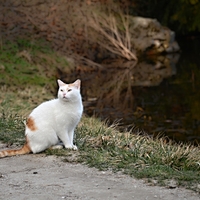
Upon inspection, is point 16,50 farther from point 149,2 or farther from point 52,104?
point 52,104

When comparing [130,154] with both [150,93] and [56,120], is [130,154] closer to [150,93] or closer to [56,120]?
[56,120]

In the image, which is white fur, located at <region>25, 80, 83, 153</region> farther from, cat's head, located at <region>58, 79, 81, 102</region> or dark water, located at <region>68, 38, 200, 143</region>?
dark water, located at <region>68, 38, 200, 143</region>

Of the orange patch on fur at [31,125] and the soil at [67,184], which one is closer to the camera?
the soil at [67,184]

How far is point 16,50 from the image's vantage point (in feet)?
69.2

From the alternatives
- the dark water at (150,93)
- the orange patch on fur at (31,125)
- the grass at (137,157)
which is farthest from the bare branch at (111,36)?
the orange patch on fur at (31,125)

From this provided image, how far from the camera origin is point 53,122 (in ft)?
24.6

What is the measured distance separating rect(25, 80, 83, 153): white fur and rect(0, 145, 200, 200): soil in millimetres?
303

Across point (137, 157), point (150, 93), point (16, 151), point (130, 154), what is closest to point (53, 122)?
point (16, 151)

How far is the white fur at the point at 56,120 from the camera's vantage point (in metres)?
7.45

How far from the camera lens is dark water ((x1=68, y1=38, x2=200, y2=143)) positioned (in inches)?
559

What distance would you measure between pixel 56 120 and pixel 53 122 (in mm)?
48

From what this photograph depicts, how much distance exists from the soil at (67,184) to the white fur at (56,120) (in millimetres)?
303

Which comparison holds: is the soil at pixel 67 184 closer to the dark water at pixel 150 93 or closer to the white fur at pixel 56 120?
the white fur at pixel 56 120

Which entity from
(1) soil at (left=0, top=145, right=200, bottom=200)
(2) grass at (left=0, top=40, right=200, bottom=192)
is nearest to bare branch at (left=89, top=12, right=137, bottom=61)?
Result: (2) grass at (left=0, top=40, right=200, bottom=192)
